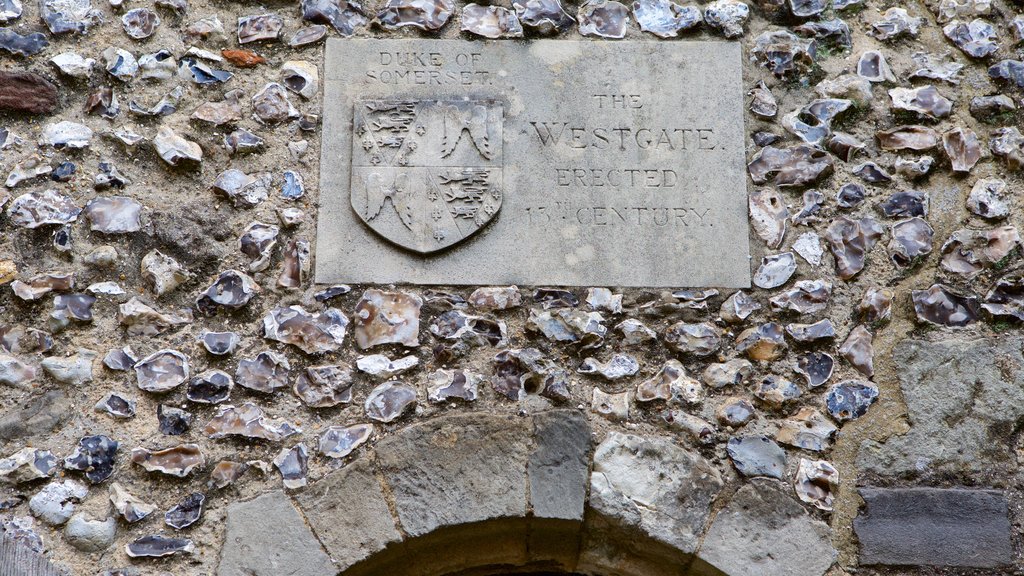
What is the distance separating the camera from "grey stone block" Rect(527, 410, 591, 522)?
2477 millimetres

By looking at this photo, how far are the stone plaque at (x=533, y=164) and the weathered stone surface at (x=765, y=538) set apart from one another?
0.58 m

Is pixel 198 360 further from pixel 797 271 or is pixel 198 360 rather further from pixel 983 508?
pixel 983 508

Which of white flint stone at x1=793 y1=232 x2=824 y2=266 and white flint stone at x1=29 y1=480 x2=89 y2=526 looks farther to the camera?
white flint stone at x1=793 y1=232 x2=824 y2=266

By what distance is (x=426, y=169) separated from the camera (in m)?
2.69

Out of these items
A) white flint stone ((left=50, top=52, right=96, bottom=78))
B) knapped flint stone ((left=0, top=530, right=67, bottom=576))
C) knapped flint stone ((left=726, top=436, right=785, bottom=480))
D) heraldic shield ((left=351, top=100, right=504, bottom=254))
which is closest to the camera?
knapped flint stone ((left=0, top=530, right=67, bottom=576))

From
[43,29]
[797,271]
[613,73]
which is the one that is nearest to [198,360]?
[43,29]

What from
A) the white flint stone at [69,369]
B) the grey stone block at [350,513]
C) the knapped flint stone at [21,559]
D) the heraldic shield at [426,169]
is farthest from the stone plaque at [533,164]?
the knapped flint stone at [21,559]

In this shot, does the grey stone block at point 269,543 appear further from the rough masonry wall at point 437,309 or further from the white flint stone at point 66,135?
the white flint stone at point 66,135

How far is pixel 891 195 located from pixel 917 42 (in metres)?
0.50

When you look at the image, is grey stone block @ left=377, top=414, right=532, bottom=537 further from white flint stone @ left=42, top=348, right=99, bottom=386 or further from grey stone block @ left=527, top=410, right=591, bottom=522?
white flint stone @ left=42, top=348, right=99, bottom=386

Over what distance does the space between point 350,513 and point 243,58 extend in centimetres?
131

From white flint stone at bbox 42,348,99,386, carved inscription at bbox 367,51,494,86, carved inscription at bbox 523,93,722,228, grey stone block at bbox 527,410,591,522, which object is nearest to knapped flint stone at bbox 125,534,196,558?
white flint stone at bbox 42,348,99,386

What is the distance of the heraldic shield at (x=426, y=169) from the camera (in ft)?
8.70

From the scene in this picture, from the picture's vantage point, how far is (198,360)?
8.47 feet
